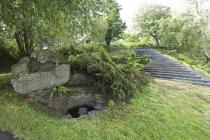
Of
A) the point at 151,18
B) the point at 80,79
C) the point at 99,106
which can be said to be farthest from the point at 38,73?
the point at 151,18

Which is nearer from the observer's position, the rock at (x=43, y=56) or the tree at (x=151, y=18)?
the rock at (x=43, y=56)

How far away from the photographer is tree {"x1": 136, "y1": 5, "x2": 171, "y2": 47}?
2755cm

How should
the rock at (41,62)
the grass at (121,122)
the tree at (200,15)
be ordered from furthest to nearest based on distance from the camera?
the tree at (200,15) → the rock at (41,62) → the grass at (121,122)

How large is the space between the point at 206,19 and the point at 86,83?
628 inches

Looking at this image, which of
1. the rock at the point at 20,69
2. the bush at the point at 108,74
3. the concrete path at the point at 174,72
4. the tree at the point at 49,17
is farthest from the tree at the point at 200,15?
the rock at the point at 20,69

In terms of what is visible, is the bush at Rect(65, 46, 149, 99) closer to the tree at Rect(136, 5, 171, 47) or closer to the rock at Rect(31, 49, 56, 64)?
the rock at Rect(31, 49, 56, 64)

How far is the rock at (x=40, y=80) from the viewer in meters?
7.49

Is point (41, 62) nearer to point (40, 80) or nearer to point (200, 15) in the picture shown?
point (40, 80)

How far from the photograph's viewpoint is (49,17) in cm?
764

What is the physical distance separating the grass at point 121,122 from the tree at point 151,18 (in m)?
19.4

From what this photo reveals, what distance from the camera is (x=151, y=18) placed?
91.4 ft

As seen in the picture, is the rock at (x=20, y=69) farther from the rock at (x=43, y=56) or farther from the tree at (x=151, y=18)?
the tree at (x=151, y=18)

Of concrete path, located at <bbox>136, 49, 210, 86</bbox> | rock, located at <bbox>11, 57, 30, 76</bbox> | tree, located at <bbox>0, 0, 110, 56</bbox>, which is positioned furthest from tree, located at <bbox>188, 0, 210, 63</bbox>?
rock, located at <bbox>11, 57, 30, 76</bbox>

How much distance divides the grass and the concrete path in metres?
4.31
